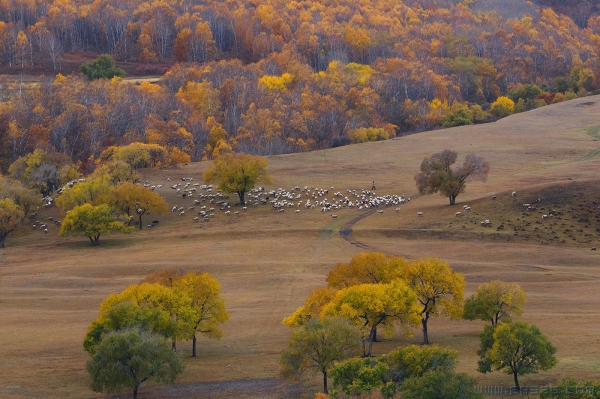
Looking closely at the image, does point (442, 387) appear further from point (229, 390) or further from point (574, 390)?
point (229, 390)

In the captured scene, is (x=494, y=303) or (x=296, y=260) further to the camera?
(x=296, y=260)

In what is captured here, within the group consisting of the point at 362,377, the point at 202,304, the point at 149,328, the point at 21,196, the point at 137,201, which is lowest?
the point at 362,377

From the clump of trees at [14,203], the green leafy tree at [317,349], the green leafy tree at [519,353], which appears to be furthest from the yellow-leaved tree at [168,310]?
the clump of trees at [14,203]

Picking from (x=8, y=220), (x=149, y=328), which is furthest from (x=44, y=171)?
(x=149, y=328)

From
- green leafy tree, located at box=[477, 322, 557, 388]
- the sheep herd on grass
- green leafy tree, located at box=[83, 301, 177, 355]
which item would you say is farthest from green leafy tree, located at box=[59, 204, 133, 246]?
green leafy tree, located at box=[477, 322, 557, 388]

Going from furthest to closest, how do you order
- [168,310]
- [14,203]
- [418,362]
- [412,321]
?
[14,203]
[168,310]
[412,321]
[418,362]

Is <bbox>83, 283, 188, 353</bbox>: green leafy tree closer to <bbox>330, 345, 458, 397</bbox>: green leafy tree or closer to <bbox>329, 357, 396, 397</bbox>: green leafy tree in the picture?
<bbox>329, 357, 396, 397</bbox>: green leafy tree

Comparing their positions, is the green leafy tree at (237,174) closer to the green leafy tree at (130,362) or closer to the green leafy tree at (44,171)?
the green leafy tree at (44,171)
